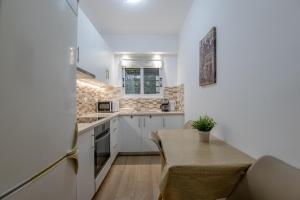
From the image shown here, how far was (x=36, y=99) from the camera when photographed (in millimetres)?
845

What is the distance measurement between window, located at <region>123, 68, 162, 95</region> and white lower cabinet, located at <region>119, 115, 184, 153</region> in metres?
0.84

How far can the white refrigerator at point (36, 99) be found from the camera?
682 mm

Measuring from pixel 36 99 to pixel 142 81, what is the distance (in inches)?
156

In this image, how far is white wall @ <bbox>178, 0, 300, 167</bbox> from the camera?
99cm

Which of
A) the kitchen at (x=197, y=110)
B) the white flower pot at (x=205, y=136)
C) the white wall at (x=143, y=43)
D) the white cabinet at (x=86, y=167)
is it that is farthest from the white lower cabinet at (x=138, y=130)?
the white flower pot at (x=205, y=136)

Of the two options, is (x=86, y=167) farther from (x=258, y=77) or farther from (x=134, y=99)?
(x=134, y=99)

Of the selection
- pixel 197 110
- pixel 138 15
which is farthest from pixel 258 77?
pixel 138 15

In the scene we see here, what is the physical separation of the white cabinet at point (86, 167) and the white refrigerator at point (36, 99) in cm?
59

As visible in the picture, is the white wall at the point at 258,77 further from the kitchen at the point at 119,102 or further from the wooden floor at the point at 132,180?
the kitchen at the point at 119,102

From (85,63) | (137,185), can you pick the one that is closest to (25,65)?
(85,63)

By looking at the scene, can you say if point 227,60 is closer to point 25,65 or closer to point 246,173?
point 246,173

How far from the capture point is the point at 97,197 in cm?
240

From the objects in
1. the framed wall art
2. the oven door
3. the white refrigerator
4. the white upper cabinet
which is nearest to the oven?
the oven door

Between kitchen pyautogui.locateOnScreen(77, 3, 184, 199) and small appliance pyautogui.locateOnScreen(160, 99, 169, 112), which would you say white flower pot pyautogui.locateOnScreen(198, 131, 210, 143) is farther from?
small appliance pyautogui.locateOnScreen(160, 99, 169, 112)
